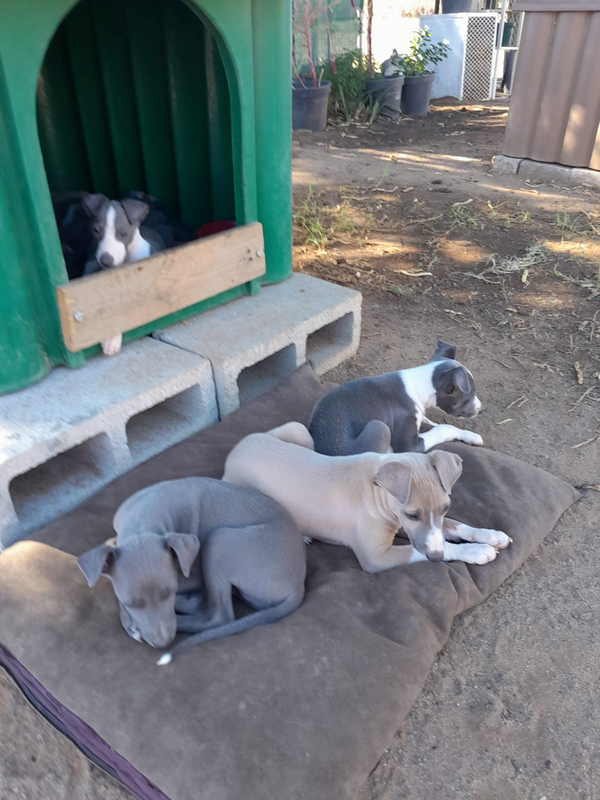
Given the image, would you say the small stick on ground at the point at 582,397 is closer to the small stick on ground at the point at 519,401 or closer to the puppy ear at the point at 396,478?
the small stick on ground at the point at 519,401

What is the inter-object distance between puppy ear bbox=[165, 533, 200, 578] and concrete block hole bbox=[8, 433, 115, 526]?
0.97m

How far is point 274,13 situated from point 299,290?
1.53 meters

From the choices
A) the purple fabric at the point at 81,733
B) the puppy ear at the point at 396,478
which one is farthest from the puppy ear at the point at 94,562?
the puppy ear at the point at 396,478

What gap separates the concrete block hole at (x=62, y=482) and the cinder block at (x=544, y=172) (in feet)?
22.0

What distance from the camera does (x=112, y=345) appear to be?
339 centimetres

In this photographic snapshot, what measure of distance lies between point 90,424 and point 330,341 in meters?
1.92

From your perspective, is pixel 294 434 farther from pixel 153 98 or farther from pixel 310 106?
pixel 310 106

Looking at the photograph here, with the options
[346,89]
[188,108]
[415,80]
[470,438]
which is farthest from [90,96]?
[415,80]

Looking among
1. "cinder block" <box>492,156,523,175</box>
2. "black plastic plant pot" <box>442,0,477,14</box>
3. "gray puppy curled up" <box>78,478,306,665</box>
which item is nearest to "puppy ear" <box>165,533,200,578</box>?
"gray puppy curled up" <box>78,478,306,665</box>

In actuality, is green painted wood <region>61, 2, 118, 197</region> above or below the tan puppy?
above

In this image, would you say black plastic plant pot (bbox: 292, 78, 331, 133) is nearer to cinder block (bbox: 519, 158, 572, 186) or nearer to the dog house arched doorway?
cinder block (bbox: 519, 158, 572, 186)

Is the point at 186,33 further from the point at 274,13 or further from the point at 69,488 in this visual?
the point at 69,488

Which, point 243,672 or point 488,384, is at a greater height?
point 243,672

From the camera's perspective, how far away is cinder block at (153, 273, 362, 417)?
3529mm
